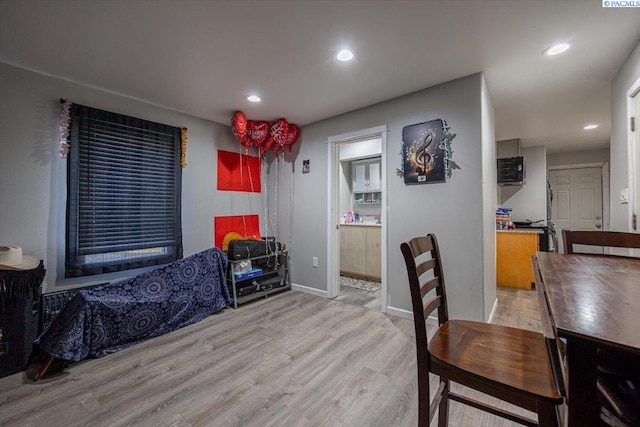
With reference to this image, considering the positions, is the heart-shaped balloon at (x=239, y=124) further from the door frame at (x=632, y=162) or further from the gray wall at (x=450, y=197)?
the door frame at (x=632, y=162)

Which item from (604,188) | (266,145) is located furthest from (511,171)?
(266,145)

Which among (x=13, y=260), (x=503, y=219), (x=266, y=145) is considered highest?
(x=266, y=145)

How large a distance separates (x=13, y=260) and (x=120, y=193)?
92 cm

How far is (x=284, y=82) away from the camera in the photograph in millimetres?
2447

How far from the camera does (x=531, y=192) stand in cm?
457

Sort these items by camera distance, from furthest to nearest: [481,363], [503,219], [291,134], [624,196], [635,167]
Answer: [503,219] → [291,134] → [624,196] → [635,167] → [481,363]

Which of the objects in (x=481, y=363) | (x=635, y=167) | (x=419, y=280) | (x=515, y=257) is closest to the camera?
(x=481, y=363)

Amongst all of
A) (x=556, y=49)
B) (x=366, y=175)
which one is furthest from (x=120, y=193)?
(x=556, y=49)

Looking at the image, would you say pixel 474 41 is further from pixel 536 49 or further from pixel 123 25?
pixel 123 25

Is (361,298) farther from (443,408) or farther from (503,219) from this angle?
(503,219)

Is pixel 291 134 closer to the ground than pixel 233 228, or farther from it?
farther from it

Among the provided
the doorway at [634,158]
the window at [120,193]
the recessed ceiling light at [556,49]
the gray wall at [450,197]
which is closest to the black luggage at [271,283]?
the window at [120,193]

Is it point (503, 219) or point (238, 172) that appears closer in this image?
point (238, 172)

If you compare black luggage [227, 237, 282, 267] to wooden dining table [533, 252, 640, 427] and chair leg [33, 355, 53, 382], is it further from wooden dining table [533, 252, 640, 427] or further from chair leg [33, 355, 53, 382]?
wooden dining table [533, 252, 640, 427]
